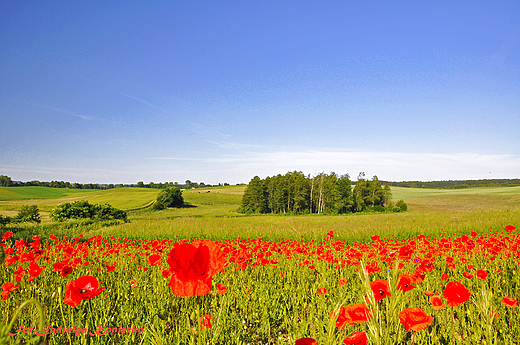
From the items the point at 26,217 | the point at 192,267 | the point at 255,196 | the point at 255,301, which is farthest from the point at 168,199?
the point at 192,267

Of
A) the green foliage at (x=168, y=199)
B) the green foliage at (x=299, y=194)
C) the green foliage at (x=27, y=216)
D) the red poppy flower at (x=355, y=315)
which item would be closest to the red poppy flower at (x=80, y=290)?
the red poppy flower at (x=355, y=315)

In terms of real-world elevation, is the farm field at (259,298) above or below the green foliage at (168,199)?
above

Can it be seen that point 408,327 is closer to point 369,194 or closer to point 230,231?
point 230,231

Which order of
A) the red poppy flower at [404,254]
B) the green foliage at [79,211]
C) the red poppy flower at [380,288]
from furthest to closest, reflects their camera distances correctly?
the green foliage at [79,211], the red poppy flower at [404,254], the red poppy flower at [380,288]

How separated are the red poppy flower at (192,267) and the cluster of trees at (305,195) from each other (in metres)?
48.8

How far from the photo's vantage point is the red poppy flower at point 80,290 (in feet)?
4.92

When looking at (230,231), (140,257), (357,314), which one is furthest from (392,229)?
(357,314)

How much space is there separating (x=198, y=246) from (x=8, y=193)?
125 feet

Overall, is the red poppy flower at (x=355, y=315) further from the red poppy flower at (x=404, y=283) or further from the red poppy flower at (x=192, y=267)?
the red poppy flower at (x=192, y=267)

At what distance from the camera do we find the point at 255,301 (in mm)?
3326

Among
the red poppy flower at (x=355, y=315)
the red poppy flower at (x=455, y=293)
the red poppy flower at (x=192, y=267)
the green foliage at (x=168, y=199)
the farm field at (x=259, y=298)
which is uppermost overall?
the red poppy flower at (x=192, y=267)

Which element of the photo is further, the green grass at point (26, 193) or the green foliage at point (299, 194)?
the green foliage at point (299, 194)

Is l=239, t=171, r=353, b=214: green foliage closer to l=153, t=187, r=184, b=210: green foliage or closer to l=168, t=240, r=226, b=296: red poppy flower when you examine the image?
l=153, t=187, r=184, b=210: green foliage

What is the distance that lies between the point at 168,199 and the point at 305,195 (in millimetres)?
27138
